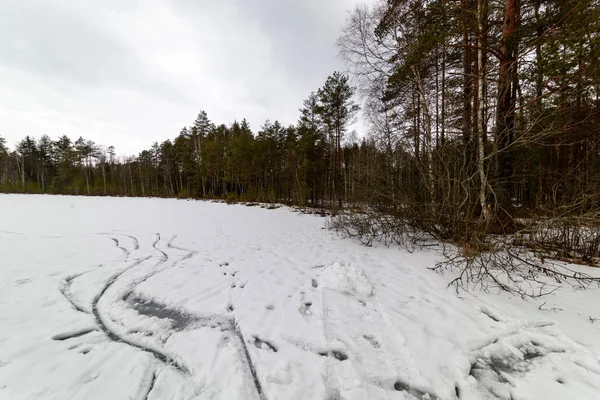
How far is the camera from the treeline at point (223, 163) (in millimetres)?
19375

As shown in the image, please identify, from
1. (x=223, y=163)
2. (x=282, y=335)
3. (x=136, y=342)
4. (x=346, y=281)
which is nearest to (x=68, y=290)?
(x=136, y=342)

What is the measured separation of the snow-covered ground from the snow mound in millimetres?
20

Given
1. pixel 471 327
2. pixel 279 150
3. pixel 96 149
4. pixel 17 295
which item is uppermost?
pixel 96 149

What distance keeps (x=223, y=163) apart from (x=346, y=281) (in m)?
28.6

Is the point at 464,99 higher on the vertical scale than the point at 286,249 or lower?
higher

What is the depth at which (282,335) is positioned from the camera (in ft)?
7.88

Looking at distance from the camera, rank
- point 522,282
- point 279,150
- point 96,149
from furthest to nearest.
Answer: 1. point 96,149
2. point 279,150
3. point 522,282

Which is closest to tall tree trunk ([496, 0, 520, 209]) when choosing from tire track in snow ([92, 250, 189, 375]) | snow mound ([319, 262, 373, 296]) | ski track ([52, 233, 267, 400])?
snow mound ([319, 262, 373, 296])

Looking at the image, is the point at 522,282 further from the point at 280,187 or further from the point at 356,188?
the point at 280,187

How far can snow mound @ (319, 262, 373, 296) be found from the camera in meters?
3.41

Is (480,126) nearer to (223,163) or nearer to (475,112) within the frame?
(475,112)

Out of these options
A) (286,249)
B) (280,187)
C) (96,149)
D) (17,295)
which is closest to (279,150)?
(280,187)

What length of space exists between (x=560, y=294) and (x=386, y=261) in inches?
101

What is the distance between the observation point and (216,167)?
29.4m
